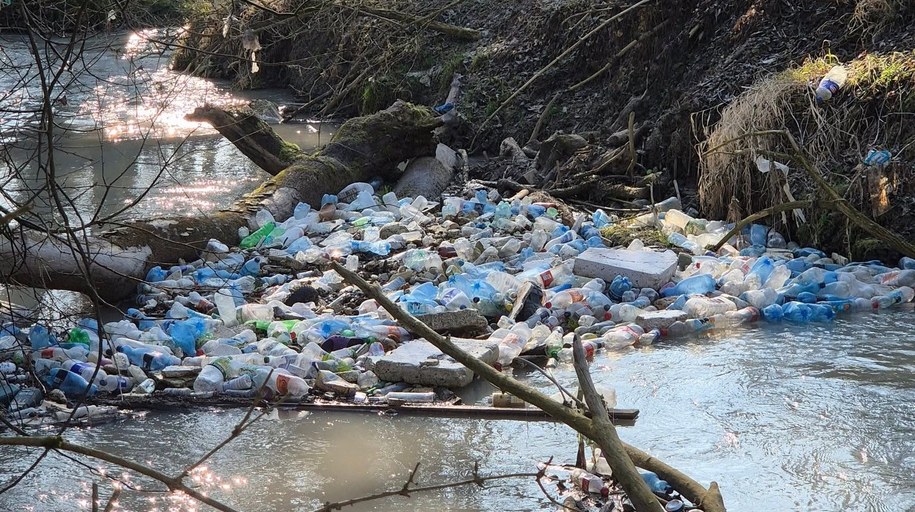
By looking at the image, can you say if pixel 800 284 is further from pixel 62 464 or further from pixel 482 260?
pixel 62 464

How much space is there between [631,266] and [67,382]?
10.8 feet

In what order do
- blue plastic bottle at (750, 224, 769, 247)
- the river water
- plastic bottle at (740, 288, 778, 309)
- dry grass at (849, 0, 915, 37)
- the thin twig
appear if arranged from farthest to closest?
the thin twig
dry grass at (849, 0, 915, 37)
blue plastic bottle at (750, 224, 769, 247)
plastic bottle at (740, 288, 778, 309)
the river water

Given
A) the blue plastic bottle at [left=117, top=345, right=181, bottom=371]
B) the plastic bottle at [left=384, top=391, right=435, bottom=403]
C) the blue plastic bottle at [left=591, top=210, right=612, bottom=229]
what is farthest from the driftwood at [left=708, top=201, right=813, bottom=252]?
the blue plastic bottle at [left=117, top=345, right=181, bottom=371]

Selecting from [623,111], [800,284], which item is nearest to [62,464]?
[800,284]

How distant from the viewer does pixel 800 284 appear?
224 inches

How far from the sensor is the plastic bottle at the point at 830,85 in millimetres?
6734

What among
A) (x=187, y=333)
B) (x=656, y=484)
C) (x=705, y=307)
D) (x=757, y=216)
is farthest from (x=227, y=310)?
(x=757, y=216)

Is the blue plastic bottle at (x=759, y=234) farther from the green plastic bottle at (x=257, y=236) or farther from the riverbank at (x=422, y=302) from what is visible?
the green plastic bottle at (x=257, y=236)

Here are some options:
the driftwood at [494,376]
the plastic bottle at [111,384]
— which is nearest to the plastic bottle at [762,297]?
the driftwood at [494,376]

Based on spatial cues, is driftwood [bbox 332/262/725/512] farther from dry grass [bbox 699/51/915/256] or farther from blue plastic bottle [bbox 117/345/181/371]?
dry grass [bbox 699/51/915/256]

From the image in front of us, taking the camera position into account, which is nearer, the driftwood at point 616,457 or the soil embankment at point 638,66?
the driftwood at point 616,457

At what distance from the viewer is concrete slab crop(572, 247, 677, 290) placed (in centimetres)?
578

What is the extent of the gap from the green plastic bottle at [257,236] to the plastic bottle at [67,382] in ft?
8.35

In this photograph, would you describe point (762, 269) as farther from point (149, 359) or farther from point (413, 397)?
point (149, 359)
